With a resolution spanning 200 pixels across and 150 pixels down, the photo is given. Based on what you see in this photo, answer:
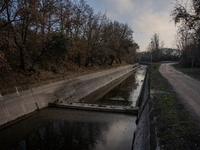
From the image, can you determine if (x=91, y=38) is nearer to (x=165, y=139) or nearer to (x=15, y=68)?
(x=15, y=68)

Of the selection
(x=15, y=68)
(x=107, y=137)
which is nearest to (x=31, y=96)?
(x=15, y=68)

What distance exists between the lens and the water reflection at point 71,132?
6.09 metres

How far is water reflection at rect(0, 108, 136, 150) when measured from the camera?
609cm

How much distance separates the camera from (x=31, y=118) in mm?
8969

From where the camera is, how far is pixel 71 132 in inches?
281

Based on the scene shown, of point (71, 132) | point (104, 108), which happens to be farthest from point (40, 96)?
point (104, 108)

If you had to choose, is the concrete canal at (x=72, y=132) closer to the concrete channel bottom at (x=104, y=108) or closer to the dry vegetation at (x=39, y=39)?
the concrete channel bottom at (x=104, y=108)

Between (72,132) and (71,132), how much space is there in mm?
56

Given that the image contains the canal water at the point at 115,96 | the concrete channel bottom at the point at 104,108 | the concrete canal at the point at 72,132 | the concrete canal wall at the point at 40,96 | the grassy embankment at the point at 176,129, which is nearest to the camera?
the grassy embankment at the point at 176,129

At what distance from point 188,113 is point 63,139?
6015 millimetres

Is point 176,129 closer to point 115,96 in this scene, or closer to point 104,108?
point 104,108

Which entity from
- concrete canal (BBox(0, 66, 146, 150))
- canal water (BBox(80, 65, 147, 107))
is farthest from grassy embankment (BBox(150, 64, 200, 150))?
canal water (BBox(80, 65, 147, 107))

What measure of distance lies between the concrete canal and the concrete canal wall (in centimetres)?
78

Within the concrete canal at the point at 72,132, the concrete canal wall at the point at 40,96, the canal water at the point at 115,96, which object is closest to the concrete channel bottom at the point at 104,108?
the concrete canal at the point at 72,132
